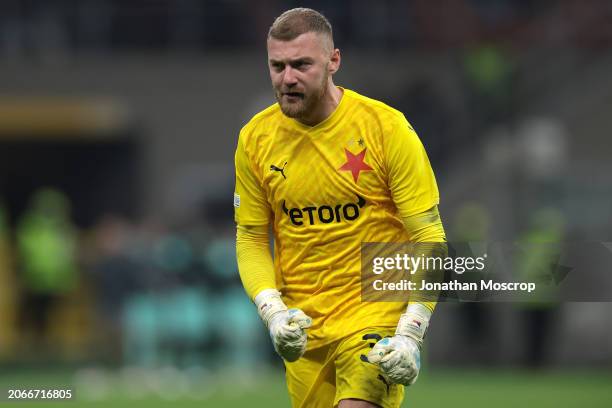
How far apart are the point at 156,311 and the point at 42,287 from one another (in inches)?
87.2

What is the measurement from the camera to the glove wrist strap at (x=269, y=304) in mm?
7184

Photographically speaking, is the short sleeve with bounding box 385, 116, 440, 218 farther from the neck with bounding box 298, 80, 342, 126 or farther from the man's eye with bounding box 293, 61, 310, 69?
the man's eye with bounding box 293, 61, 310, 69

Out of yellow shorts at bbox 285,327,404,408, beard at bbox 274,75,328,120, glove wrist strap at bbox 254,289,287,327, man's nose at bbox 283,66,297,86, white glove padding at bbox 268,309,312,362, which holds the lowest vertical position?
yellow shorts at bbox 285,327,404,408

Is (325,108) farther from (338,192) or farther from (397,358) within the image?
(397,358)

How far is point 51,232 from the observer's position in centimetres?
2120

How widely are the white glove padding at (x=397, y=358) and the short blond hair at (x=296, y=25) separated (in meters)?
1.46

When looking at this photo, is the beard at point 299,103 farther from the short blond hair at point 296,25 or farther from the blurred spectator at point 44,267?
the blurred spectator at point 44,267

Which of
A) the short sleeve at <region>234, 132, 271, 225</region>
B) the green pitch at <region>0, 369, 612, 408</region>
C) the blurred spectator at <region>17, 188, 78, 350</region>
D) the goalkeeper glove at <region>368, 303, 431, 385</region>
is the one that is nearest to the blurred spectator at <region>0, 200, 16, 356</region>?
the blurred spectator at <region>17, 188, 78, 350</region>

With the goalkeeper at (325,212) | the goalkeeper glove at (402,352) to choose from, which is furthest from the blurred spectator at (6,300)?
the goalkeeper glove at (402,352)

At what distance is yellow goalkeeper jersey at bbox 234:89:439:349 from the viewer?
719 centimetres

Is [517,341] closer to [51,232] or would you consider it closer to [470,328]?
[470,328]

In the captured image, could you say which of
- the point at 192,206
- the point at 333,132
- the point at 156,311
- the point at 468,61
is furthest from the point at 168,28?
the point at 333,132

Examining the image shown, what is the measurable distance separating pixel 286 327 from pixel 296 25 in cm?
139

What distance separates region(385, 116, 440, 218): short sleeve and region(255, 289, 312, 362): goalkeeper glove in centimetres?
70
